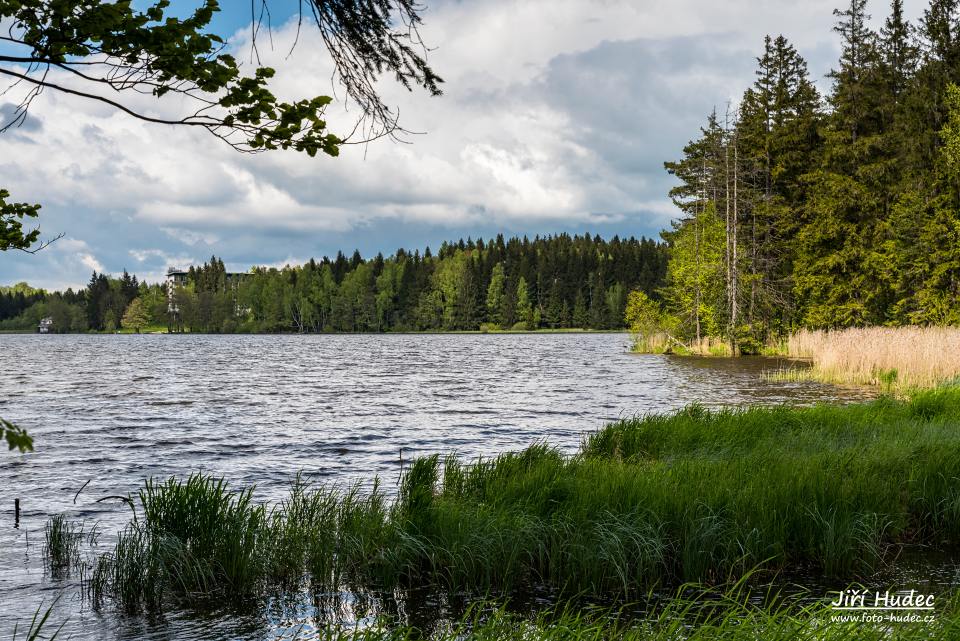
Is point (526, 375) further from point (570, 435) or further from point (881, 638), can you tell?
point (881, 638)

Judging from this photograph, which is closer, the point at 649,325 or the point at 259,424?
the point at 259,424

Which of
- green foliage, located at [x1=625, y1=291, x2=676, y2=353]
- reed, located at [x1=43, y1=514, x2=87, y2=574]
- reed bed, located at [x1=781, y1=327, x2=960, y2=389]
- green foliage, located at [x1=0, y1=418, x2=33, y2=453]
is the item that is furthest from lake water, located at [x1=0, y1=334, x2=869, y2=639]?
green foliage, located at [x1=625, y1=291, x2=676, y2=353]

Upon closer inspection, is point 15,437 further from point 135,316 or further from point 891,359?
point 135,316

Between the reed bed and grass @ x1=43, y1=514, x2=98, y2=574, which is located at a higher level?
the reed bed

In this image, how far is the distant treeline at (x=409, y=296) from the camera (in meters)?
150

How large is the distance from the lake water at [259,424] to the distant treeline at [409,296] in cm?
11089

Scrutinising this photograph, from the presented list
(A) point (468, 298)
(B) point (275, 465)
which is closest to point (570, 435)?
(B) point (275, 465)

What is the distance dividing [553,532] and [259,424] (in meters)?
13.8

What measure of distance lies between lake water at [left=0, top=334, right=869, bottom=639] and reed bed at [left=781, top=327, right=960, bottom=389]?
1.82m

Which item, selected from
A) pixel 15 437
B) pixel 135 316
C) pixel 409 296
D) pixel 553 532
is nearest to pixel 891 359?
pixel 553 532

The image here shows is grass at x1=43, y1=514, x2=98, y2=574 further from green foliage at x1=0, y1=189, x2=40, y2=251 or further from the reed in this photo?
green foliage at x1=0, y1=189, x2=40, y2=251

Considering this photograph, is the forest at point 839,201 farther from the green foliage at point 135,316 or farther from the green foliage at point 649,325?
the green foliage at point 135,316

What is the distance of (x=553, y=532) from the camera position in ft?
23.9

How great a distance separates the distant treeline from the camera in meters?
150
